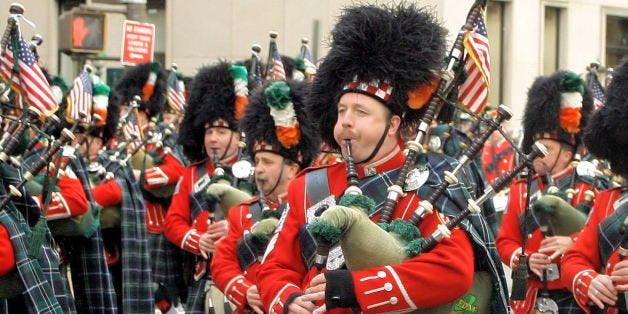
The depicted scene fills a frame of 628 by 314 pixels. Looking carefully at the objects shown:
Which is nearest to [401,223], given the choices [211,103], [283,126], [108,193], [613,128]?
[613,128]

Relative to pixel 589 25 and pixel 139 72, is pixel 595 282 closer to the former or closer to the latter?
pixel 139 72

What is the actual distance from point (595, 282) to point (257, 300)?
1.63 metres

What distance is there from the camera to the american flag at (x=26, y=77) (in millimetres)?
6629

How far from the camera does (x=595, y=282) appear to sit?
5.58m

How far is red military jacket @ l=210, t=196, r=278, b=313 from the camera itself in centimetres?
642

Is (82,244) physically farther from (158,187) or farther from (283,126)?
(158,187)

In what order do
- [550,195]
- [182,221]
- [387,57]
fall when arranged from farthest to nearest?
[182,221]
[550,195]
[387,57]

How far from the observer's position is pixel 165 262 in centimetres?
1002

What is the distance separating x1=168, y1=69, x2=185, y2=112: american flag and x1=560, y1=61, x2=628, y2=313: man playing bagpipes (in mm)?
6356

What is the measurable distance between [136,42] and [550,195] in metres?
9.21

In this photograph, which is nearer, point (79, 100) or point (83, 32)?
point (79, 100)

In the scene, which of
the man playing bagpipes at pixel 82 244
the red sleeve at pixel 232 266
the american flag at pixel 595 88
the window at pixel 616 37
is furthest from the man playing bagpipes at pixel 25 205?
the window at pixel 616 37

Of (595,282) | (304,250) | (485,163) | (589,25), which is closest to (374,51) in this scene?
(304,250)

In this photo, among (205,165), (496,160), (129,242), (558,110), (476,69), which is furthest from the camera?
(496,160)
